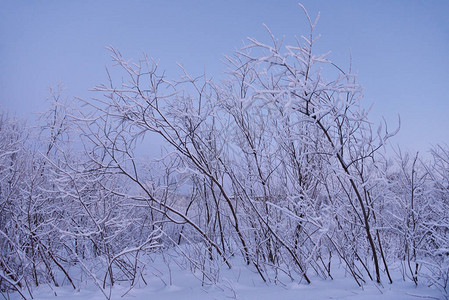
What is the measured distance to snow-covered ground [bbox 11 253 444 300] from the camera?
2.47 meters

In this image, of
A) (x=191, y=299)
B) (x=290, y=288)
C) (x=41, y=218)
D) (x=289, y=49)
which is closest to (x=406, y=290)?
(x=290, y=288)

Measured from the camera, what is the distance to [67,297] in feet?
11.7

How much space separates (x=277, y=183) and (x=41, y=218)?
5154mm

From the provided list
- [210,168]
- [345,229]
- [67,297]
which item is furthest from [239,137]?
[67,297]

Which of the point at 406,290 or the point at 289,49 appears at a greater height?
the point at 289,49

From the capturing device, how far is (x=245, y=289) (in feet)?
10.2

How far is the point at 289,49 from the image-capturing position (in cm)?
175

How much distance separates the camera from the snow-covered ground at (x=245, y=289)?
97.1 inches

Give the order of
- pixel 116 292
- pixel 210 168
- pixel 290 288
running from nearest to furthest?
pixel 290 288 → pixel 116 292 → pixel 210 168

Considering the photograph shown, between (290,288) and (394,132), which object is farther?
(290,288)

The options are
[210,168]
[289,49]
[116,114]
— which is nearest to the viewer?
[289,49]

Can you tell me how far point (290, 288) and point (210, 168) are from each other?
5.92 ft

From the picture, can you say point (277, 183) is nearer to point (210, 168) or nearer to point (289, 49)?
point (210, 168)

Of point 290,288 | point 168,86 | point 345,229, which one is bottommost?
point 290,288
